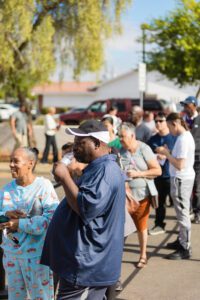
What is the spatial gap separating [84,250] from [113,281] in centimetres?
30

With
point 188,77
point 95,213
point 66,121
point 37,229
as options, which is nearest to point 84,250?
point 95,213

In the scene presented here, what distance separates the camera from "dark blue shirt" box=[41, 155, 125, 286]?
337 cm

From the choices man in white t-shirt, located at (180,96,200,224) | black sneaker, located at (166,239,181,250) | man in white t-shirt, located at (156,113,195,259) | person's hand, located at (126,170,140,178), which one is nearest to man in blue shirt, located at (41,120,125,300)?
person's hand, located at (126,170,140,178)

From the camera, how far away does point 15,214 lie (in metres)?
4.08

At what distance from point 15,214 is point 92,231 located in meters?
0.85

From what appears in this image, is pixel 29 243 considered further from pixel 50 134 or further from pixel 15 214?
pixel 50 134

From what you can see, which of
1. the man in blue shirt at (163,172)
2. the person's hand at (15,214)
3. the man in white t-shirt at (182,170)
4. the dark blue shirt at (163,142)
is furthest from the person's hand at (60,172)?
the dark blue shirt at (163,142)

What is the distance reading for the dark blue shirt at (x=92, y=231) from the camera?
3.37 meters

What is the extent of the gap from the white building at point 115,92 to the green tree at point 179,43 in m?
32.0

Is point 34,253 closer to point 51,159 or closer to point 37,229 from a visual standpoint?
point 37,229

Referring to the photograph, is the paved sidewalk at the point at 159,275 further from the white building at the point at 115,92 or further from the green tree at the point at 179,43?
the white building at the point at 115,92

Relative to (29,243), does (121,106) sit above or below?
below

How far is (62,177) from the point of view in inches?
130

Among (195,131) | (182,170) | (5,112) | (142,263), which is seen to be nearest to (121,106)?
(195,131)
